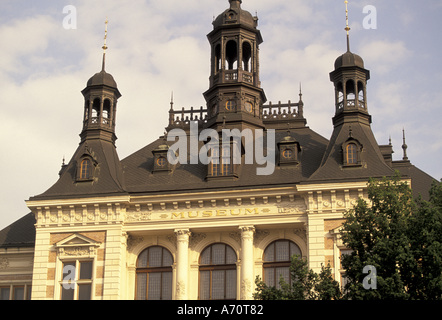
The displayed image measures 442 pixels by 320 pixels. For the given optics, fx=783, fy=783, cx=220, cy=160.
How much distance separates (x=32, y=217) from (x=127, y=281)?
941 centimetres

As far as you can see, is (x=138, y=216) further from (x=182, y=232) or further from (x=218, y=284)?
(x=218, y=284)

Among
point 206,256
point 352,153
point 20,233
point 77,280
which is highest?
point 352,153

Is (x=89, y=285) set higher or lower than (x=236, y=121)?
lower

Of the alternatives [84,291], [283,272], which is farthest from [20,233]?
[283,272]

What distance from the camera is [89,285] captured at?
43219mm

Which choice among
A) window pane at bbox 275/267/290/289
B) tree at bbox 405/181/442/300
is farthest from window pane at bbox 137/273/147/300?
tree at bbox 405/181/442/300

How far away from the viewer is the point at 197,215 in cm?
4362

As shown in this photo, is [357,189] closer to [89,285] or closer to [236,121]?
[236,121]

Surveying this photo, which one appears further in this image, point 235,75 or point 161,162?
point 235,75

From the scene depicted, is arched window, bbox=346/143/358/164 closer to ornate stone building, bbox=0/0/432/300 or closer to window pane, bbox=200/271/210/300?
ornate stone building, bbox=0/0/432/300

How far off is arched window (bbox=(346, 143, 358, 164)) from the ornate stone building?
0.26ft

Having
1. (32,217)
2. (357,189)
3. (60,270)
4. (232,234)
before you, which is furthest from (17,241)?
(357,189)

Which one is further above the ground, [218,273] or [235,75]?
[235,75]

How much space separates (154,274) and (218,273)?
3.68m
